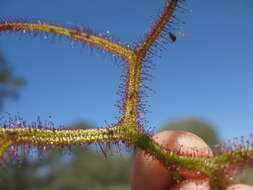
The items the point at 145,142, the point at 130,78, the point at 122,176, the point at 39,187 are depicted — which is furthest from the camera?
the point at 122,176

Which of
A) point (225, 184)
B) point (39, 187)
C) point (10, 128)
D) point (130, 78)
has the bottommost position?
point (39, 187)

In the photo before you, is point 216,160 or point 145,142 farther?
point 145,142

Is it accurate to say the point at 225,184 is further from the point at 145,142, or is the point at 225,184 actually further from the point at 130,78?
the point at 130,78

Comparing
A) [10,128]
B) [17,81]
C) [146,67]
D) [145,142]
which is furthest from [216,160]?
[17,81]

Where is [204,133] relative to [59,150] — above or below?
below

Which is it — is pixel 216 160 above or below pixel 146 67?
below

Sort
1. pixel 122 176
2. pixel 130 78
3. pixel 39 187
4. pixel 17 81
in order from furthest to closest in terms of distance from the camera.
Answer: pixel 122 176 → pixel 39 187 → pixel 17 81 → pixel 130 78

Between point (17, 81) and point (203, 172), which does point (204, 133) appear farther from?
point (203, 172)

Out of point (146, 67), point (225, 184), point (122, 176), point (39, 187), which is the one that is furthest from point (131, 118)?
point (122, 176)

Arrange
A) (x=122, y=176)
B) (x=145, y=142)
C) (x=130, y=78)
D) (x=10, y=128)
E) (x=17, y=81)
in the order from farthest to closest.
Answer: (x=122, y=176) < (x=17, y=81) < (x=130, y=78) < (x=145, y=142) < (x=10, y=128)
